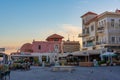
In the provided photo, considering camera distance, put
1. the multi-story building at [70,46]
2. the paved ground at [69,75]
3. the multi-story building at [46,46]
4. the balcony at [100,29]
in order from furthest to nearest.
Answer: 1. the multi-story building at [70,46]
2. the multi-story building at [46,46]
3. the balcony at [100,29]
4. the paved ground at [69,75]

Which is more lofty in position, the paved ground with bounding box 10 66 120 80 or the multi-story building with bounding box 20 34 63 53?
the multi-story building with bounding box 20 34 63 53

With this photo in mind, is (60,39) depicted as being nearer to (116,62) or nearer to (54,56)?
(54,56)

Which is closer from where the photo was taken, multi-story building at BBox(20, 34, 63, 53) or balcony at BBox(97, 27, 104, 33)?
balcony at BBox(97, 27, 104, 33)

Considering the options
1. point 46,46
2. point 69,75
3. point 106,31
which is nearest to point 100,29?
point 106,31

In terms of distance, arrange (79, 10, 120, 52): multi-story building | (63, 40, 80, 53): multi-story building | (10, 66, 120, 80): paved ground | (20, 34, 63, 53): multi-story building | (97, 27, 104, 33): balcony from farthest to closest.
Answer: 1. (63, 40, 80, 53): multi-story building
2. (20, 34, 63, 53): multi-story building
3. (97, 27, 104, 33): balcony
4. (79, 10, 120, 52): multi-story building
5. (10, 66, 120, 80): paved ground

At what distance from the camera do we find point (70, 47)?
79.2 meters

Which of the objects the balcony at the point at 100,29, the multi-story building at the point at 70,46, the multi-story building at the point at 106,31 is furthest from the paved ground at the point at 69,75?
the multi-story building at the point at 70,46

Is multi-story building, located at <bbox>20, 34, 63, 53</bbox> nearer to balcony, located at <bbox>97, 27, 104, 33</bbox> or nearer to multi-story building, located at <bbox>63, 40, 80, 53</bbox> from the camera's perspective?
multi-story building, located at <bbox>63, 40, 80, 53</bbox>

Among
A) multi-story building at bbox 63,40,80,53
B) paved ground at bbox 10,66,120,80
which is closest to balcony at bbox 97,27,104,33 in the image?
multi-story building at bbox 63,40,80,53

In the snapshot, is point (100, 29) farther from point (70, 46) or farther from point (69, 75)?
point (69, 75)

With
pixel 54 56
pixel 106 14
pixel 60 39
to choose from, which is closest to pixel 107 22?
pixel 106 14

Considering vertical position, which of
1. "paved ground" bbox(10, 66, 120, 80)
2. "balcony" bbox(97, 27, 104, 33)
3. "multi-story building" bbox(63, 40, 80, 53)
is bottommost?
"paved ground" bbox(10, 66, 120, 80)

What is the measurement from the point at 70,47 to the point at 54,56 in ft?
53.9

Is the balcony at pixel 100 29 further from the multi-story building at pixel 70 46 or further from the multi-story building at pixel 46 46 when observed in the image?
the multi-story building at pixel 70 46
